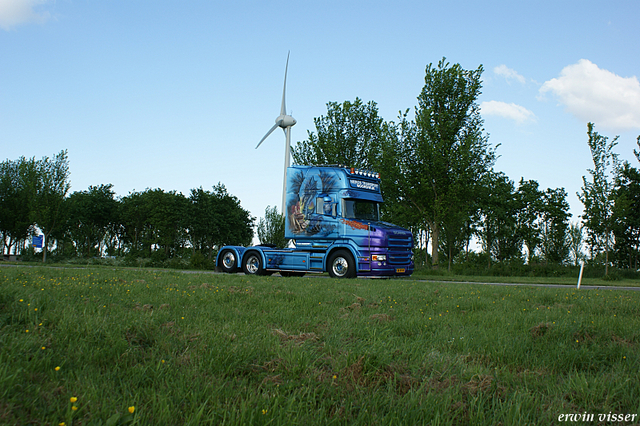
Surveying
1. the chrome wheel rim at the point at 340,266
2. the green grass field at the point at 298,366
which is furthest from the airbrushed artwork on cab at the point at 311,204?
the green grass field at the point at 298,366

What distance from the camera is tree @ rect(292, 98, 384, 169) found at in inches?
1447

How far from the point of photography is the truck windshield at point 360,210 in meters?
17.4

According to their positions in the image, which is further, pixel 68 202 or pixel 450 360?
pixel 68 202

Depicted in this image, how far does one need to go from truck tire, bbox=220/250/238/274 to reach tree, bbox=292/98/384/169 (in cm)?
1754

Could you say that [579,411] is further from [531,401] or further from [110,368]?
[110,368]

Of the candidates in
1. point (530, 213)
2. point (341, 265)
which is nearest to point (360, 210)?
point (341, 265)

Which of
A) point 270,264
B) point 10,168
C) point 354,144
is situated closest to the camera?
point 270,264

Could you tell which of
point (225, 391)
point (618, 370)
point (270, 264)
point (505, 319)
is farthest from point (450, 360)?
point (270, 264)

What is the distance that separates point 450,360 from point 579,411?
1156 mm

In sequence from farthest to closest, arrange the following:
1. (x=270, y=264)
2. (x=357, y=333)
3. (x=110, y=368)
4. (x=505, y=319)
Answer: (x=270, y=264) < (x=505, y=319) < (x=357, y=333) < (x=110, y=368)

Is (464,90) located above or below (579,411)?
above

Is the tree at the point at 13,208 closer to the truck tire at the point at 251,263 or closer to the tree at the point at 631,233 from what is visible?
the truck tire at the point at 251,263

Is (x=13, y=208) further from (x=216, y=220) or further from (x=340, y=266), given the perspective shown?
(x=340, y=266)

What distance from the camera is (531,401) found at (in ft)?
10.9
